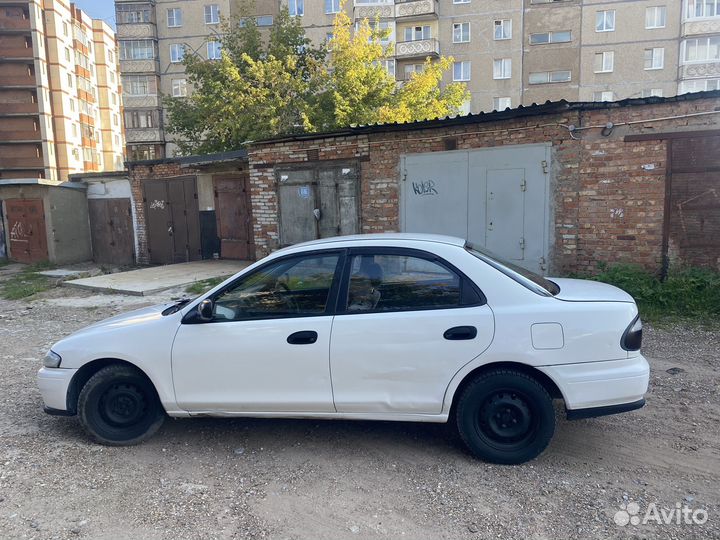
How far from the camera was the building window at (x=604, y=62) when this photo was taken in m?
33.8

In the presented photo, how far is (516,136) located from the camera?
340 inches

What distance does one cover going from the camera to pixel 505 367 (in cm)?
337

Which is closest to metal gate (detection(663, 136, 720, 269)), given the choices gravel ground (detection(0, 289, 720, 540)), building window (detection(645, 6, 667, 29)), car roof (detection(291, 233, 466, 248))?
gravel ground (detection(0, 289, 720, 540))

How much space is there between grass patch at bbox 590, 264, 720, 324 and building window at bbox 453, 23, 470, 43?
107 feet

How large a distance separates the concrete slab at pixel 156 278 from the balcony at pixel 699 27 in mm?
33160

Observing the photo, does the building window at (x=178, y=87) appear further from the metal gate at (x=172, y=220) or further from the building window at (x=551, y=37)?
the metal gate at (x=172, y=220)

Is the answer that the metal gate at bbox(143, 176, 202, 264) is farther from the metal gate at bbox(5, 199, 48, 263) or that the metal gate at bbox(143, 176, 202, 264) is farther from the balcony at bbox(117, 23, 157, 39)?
the balcony at bbox(117, 23, 157, 39)

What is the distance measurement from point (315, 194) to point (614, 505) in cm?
898

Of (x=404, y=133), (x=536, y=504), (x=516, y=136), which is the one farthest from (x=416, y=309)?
(x=404, y=133)

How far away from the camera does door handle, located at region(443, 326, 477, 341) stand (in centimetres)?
331

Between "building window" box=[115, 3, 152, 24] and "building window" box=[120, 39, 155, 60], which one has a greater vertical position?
"building window" box=[115, 3, 152, 24]

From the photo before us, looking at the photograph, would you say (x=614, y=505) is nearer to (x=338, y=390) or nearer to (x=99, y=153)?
(x=338, y=390)

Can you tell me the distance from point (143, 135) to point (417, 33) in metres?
23.3

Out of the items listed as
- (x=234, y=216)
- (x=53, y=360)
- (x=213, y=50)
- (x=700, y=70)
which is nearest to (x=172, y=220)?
(x=234, y=216)
